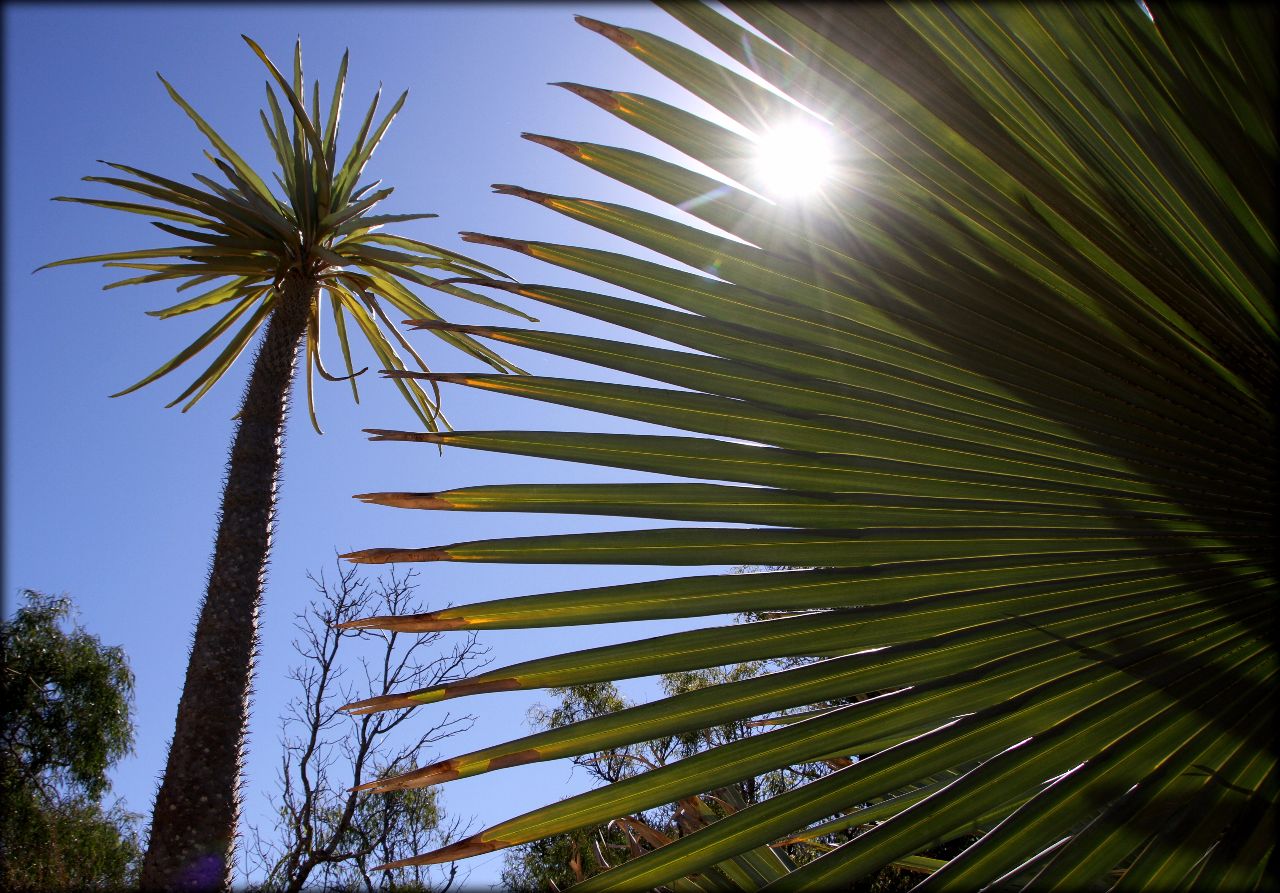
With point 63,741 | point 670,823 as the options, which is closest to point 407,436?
point 670,823

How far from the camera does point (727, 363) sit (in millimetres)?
977

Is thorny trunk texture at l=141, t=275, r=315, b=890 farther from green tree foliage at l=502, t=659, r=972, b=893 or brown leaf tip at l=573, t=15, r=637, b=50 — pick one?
brown leaf tip at l=573, t=15, r=637, b=50

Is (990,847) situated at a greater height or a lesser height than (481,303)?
lesser

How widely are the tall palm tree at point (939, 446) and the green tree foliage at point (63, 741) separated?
13896 millimetres

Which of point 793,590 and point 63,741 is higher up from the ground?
point 63,741

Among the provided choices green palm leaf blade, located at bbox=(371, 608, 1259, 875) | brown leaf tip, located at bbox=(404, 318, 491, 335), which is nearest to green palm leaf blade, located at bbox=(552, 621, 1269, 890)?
green palm leaf blade, located at bbox=(371, 608, 1259, 875)

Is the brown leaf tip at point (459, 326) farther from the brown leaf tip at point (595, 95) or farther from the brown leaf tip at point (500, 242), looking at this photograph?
the brown leaf tip at point (595, 95)

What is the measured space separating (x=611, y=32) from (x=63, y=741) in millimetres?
16778

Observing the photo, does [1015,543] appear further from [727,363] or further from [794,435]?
[727,363]

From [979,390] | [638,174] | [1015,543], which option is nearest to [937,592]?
[1015,543]

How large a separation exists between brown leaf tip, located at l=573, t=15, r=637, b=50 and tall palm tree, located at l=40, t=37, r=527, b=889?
280 centimetres

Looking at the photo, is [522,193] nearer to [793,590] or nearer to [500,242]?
[500,242]

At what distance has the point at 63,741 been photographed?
13.3 metres

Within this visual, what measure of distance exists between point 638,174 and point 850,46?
27 cm
